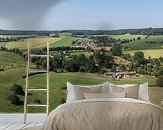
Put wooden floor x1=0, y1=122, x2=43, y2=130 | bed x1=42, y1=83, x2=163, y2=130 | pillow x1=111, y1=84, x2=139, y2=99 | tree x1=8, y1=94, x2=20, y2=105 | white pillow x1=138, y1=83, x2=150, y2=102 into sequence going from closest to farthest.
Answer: bed x1=42, y1=83, x2=163, y2=130 → pillow x1=111, y1=84, x2=139, y2=99 → white pillow x1=138, y1=83, x2=150, y2=102 → wooden floor x1=0, y1=122, x2=43, y2=130 → tree x1=8, y1=94, x2=20, y2=105

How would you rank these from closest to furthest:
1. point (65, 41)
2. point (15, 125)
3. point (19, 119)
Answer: point (15, 125), point (19, 119), point (65, 41)

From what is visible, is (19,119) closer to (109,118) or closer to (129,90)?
(129,90)

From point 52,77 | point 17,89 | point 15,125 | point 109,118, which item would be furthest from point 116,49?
point 109,118

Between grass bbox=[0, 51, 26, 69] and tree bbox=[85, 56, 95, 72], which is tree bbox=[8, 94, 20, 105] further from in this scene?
tree bbox=[85, 56, 95, 72]

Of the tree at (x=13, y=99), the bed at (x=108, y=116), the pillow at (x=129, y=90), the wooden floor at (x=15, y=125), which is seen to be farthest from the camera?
the tree at (x=13, y=99)

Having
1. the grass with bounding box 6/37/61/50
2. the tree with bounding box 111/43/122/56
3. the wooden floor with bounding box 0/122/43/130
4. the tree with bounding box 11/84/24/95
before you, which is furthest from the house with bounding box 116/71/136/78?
the tree with bounding box 11/84/24/95

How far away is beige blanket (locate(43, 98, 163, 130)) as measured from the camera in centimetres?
356

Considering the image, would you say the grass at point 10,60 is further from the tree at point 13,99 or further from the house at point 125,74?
the house at point 125,74

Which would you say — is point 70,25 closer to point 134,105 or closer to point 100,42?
point 100,42

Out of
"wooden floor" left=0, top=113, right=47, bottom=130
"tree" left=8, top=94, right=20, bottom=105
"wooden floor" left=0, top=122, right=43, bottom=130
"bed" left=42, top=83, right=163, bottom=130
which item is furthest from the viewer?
"tree" left=8, top=94, right=20, bottom=105

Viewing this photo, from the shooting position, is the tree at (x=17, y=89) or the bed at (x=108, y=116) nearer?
the bed at (x=108, y=116)

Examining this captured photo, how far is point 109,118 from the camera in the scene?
353 centimetres

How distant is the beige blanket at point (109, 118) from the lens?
3557mm

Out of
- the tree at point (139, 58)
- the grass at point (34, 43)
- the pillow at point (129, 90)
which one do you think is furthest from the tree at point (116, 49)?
the pillow at point (129, 90)
